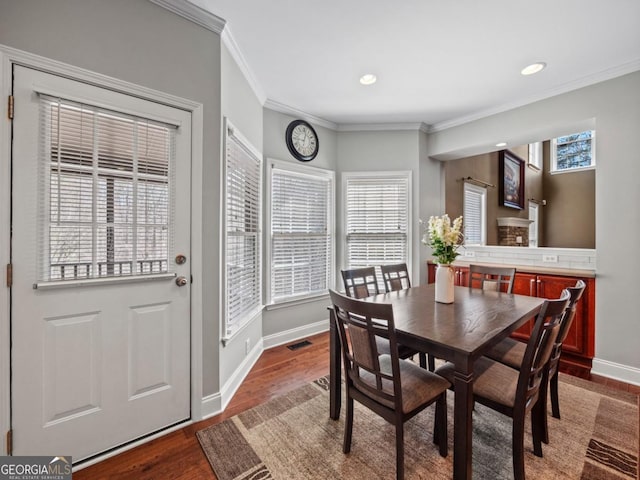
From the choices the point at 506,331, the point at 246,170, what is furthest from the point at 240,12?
the point at 506,331

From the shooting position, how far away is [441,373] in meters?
1.77

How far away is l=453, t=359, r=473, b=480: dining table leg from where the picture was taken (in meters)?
1.29

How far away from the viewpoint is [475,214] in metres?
4.93

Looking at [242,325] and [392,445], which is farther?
[242,325]

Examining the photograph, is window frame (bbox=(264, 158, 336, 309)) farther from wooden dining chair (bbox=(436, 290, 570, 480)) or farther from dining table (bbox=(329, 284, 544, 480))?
wooden dining chair (bbox=(436, 290, 570, 480))

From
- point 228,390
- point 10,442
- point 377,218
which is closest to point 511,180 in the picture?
point 377,218

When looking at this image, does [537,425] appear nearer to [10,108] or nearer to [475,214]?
[10,108]

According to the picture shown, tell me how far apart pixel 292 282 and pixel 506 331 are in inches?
94.2

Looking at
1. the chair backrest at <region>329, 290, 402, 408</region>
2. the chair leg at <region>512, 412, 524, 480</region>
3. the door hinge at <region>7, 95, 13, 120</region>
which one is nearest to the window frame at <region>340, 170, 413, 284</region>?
the chair backrest at <region>329, 290, 402, 408</region>

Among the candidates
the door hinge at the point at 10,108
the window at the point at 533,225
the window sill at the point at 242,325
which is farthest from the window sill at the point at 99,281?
the window at the point at 533,225

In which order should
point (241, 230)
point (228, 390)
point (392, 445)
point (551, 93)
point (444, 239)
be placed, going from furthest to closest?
1. point (551, 93)
2. point (241, 230)
3. point (228, 390)
4. point (444, 239)
5. point (392, 445)

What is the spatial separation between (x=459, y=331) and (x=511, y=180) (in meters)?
5.61

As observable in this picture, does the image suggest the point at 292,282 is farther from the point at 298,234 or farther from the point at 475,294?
the point at 475,294

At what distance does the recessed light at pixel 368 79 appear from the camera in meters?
2.74
